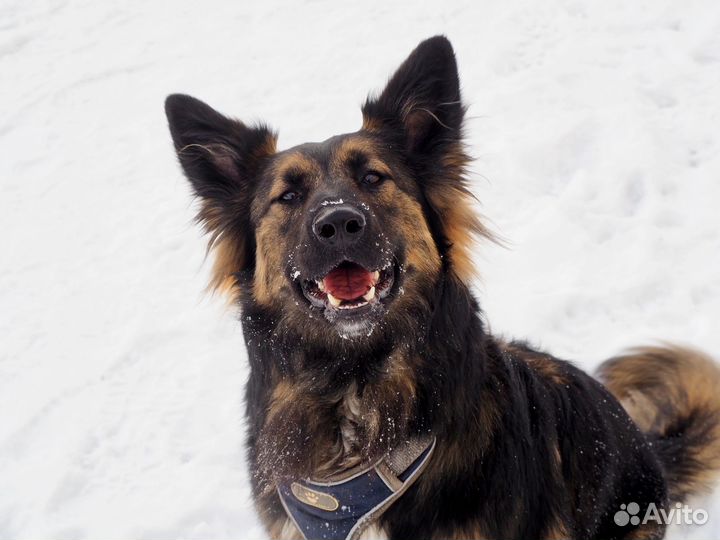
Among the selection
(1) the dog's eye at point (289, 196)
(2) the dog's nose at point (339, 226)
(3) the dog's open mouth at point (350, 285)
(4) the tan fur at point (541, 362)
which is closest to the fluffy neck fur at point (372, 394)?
(3) the dog's open mouth at point (350, 285)

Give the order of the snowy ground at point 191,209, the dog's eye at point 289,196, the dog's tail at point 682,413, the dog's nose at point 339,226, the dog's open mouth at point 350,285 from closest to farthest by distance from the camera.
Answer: the dog's nose at point 339,226 < the dog's open mouth at point 350,285 < the dog's eye at point 289,196 < the dog's tail at point 682,413 < the snowy ground at point 191,209

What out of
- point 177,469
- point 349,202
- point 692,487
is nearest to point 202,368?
point 177,469

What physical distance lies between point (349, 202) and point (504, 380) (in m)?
1.12

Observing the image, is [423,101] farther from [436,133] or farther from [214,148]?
[214,148]

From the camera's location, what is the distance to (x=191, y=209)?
21.8ft

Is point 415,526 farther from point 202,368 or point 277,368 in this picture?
point 202,368

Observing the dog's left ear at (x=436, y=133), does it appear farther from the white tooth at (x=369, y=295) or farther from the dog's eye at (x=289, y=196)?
the dog's eye at (x=289, y=196)

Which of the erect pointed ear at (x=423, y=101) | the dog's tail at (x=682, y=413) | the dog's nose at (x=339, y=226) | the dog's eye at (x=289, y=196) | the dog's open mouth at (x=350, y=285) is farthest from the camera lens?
the dog's tail at (x=682, y=413)

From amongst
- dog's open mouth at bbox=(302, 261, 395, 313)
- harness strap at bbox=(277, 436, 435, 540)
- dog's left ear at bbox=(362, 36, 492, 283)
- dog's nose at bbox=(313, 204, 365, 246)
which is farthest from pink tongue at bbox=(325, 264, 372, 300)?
harness strap at bbox=(277, 436, 435, 540)

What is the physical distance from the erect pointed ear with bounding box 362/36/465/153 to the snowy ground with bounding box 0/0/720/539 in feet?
5.13

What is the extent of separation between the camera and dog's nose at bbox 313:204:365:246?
2.71 m

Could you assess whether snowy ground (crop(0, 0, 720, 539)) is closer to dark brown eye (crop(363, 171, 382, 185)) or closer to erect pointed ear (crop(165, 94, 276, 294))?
erect pointed ear (crop(165, 94, 276, 294))

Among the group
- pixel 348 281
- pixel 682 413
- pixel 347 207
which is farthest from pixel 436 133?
pixel 682 413

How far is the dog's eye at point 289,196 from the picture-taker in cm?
320
